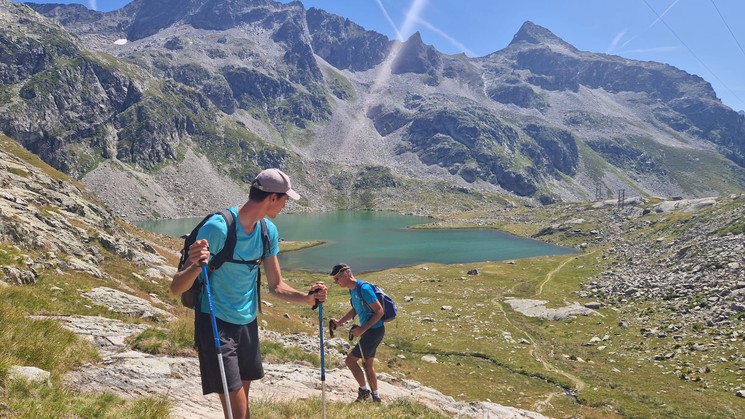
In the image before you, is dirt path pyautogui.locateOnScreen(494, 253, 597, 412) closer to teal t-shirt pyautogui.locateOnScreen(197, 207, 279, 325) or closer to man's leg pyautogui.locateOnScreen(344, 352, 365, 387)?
man's leg pyautogui.locateOnScreen(344, 352, 365, 387)

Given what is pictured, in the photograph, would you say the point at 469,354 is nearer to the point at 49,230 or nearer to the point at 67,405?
the point at 67,405

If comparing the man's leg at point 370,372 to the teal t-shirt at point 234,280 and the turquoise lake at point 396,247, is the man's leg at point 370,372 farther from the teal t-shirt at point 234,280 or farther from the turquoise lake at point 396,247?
the turquoise lake at point 396,247

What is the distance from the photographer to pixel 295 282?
70875 millimetres

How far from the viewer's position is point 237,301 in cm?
623

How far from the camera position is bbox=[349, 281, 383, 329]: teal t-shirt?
1221cm

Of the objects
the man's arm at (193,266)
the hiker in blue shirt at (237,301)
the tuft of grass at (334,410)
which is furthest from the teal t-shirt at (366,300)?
the man's arm at (193,266)

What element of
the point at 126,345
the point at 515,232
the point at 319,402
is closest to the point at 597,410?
the point at 319,402

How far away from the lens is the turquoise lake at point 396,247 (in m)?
100

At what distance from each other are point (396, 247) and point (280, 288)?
385 ft

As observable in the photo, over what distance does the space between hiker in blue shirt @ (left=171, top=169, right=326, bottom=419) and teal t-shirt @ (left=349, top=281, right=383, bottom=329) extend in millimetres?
5851

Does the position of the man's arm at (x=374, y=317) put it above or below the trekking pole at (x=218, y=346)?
below

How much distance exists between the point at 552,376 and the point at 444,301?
2807 centimetres

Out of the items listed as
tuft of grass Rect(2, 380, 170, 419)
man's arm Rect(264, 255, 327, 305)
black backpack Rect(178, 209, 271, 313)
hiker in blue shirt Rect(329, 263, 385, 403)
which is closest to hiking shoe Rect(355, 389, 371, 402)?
hiker in blue shirt Rect(329, 263, 385, 403)

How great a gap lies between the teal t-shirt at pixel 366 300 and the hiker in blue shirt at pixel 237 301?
5.85 meters
